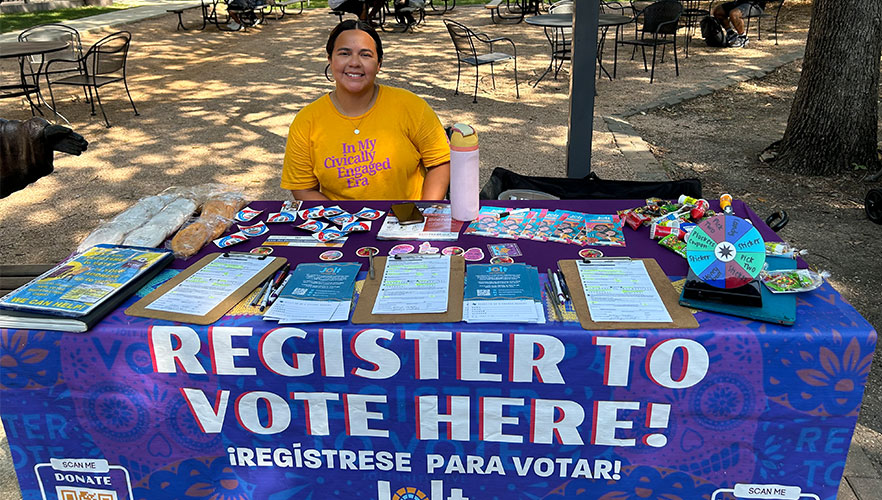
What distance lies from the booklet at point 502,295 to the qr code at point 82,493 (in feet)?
3.74

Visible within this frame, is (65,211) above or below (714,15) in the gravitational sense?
below

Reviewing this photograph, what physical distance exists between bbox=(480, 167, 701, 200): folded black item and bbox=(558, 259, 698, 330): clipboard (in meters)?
1.20

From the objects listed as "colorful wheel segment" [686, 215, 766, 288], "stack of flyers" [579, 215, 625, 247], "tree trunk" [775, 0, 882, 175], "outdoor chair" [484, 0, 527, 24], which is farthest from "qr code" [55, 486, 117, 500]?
"outdoor chair" [484, 0, 527, 24]

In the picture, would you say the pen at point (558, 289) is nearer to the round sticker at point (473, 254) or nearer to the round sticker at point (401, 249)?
the round sticker at point (473, 254)

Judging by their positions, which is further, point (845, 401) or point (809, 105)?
point (809, 105)

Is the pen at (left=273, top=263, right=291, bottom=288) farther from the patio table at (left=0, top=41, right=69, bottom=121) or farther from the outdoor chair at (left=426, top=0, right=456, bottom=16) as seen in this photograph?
the outdoor chair at (left=426, top=0, right=456, bottom=16)

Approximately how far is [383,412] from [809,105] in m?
5.15

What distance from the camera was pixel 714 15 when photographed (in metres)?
11.2

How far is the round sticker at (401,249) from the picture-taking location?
2.07 meters

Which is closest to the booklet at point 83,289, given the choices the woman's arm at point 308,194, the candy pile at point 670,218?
the woman's arm at point 308,194

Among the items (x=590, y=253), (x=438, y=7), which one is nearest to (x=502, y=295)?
(x=590, y=253)

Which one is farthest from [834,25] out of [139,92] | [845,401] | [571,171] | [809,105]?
[139,92]

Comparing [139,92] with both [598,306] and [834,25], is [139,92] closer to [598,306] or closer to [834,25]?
[834,25]

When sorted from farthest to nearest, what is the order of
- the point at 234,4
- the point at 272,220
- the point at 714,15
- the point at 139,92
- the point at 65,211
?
the point at 234,4, the point at 714,15, the point at 139,92, the point at 65,211, the point at 272,220
